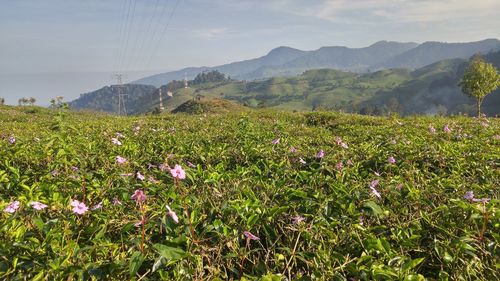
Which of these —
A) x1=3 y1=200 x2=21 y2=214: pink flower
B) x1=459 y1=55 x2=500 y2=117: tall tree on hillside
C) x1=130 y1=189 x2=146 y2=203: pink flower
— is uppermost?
x1=130 y1=189 x2=146 y2=203: pink flower

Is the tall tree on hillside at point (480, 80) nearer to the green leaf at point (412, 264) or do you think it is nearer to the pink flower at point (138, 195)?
the green leaf at point (412, 264)

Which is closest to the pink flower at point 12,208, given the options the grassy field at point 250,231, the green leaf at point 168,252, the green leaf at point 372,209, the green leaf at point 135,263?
the grassy field at point 250,231

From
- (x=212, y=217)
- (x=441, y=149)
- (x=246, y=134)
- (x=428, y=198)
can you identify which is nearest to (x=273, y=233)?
(x=212, y=217)

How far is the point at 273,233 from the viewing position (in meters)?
2.65

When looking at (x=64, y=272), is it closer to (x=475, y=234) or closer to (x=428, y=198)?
(x=475, y=234)

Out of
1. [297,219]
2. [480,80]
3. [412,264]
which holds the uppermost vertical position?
[297,219]

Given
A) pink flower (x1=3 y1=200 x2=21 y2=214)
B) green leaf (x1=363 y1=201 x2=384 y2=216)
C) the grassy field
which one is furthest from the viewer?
green leaf (x1=363 y1=201 x2=384 y2=216)

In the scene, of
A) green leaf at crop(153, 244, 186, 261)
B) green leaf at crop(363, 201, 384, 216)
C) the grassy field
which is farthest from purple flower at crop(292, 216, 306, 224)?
green leaf at crop(153, 244, 186, 261)

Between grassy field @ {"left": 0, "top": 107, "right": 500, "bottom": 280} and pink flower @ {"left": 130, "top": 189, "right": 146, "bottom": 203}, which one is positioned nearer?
grassy field @ {"left": 0, "top": 107, "right": 500, "bottom": 280}

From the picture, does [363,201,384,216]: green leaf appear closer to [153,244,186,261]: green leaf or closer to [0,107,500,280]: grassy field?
[0,107,500,280]: grassy field

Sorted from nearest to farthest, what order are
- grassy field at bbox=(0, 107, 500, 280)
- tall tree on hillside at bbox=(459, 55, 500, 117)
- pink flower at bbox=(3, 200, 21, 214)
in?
grassy field at bbox=(0, 107, 500, 280), pink flower at bbox=(3, 200, 21, 214), tall tree on hillside at bbox=(459, 55, 500, 117)

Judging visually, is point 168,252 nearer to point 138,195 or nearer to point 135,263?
point 135,263

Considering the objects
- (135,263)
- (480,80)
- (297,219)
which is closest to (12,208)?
(135,263)

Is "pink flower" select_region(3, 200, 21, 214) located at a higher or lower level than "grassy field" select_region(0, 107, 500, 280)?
higher
